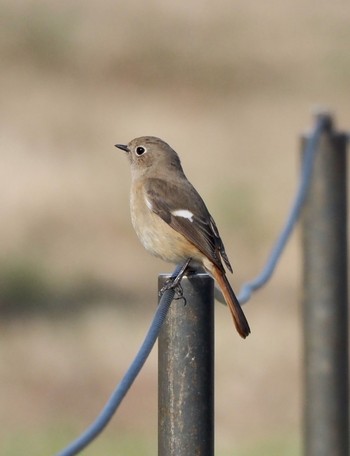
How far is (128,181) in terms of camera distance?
11.8 meters

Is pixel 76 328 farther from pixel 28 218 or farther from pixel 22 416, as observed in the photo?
pixel 28 218

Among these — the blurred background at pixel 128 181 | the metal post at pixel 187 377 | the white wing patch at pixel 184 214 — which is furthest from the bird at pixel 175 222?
the blurred background at pixel 128 181

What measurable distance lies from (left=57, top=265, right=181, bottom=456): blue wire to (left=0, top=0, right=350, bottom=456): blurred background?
13.0ft

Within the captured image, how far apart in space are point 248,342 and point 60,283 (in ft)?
5.58

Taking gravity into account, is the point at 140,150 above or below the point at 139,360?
above

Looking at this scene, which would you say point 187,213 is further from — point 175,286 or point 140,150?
point 175,286

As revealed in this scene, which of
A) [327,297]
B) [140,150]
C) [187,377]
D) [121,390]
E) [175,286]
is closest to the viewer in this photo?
[121,390]

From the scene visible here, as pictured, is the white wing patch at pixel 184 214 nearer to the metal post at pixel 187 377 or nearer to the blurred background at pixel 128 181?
the metal post at pixel 187 377

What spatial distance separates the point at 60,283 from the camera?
9.54m

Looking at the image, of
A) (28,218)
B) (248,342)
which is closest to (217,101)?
(28,218)

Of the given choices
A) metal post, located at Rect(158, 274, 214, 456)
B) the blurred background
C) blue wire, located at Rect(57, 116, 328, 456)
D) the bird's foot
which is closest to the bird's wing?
blue wire, located at Rect(57, 116, 328, 456)

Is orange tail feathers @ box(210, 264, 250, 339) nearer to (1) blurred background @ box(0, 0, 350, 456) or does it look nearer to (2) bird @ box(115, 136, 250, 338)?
(2) bird @ box(115, 136, 250, 338)

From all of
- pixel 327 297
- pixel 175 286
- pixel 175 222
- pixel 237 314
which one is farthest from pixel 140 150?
pixel 175 286

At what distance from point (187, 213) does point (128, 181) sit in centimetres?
725
